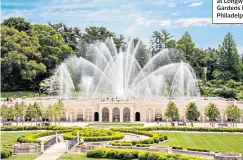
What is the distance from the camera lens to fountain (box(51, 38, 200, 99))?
75750 mm

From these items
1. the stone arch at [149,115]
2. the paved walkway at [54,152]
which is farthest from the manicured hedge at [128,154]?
the stone arch at [149,115]

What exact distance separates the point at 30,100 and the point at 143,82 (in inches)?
895

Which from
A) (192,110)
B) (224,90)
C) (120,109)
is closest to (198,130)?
(192,110)

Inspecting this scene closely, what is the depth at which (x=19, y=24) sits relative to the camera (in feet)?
331

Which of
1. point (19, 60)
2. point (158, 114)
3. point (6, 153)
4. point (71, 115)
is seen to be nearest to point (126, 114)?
point (158, 114)

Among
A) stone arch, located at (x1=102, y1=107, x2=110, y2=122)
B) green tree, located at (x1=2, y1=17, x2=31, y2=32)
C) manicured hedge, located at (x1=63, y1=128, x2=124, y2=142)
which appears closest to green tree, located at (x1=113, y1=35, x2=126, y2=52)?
green tree, located at (x1=2, y1=17, x2=31, y2=32)

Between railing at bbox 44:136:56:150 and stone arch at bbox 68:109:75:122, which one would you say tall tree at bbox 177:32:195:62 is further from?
railing at bbox 44:136:56:150

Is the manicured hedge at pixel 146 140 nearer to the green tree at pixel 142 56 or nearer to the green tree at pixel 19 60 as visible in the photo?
the green tree at pixel 19 60

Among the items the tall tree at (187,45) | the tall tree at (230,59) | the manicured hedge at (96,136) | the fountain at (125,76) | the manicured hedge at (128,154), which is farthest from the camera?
the tall tree at (187,45)

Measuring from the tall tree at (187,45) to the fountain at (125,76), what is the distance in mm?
2541

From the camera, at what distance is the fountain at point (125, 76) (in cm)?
7575

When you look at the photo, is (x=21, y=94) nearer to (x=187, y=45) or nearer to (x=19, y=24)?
(x=19, y=24)

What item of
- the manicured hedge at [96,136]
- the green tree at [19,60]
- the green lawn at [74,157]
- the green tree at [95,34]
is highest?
the green tree at [95,34]

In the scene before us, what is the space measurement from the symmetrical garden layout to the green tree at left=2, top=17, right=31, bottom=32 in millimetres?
50622
